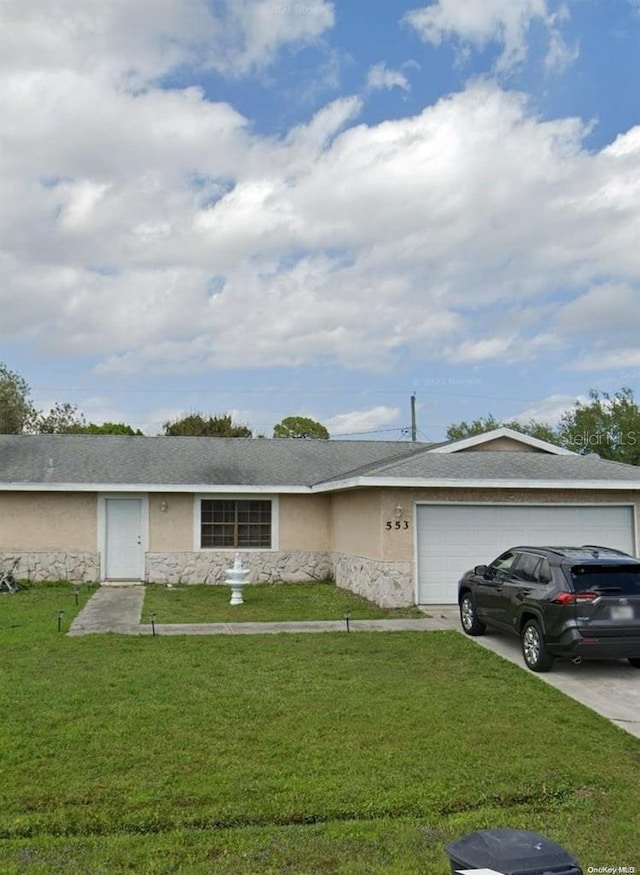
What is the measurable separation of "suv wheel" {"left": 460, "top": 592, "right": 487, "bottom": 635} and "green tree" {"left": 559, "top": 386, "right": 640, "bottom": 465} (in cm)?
2919

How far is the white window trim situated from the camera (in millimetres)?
18766

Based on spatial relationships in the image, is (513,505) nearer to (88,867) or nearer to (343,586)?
(343,586)

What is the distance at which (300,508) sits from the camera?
1939 cm

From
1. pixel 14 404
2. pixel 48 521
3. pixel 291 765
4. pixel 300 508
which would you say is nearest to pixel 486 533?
pixel 300 508

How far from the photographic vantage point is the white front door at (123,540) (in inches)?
728

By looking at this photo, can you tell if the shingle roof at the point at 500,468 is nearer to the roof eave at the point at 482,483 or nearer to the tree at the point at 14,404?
the roof eave at the point at 482,483

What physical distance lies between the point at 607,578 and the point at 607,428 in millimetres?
33769

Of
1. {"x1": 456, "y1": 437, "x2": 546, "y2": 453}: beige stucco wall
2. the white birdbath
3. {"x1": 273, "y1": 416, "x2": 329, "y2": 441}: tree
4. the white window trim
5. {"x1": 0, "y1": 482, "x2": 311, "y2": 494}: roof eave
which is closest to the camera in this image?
the white birdbath

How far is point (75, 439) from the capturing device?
21.4 m

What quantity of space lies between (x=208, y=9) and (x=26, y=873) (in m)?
10.7

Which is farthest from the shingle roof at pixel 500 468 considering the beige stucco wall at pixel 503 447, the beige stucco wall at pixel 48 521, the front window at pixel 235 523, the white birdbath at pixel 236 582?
the beige stucco wall at pixel 48 521

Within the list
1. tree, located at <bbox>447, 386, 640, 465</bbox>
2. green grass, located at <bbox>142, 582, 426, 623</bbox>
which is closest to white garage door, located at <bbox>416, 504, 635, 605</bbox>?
green grass, located at <bbox>142, 582, 426, 623</bbox>

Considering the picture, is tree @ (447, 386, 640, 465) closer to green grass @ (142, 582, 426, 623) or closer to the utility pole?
the utility pole

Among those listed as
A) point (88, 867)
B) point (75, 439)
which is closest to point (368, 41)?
point (88, 867)
